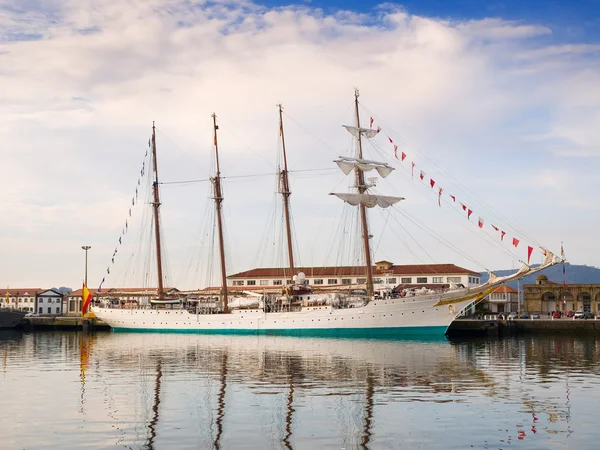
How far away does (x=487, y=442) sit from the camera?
18547mm

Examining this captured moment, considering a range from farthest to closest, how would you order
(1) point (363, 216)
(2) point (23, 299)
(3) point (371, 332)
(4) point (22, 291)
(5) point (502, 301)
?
(4) point (22, 291)
(2) point (23, 299)
(5) point (502, 301)
(1) point (363, 216)
(3) point (371, 332)

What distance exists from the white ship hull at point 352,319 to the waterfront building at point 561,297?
4092 centimetres

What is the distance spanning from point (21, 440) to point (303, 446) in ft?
24.6

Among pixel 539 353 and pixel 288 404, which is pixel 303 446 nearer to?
pixel 288 404

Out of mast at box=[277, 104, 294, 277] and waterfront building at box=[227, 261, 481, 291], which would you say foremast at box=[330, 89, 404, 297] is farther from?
waterfront building at box=[227, 261, 481, 291]

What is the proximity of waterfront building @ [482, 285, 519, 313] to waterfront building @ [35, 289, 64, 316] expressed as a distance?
82.0 meters

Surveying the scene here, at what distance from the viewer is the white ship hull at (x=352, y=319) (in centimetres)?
7231

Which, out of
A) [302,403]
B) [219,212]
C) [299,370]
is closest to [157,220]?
[219,212]

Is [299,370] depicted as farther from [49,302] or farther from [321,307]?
[49,302]

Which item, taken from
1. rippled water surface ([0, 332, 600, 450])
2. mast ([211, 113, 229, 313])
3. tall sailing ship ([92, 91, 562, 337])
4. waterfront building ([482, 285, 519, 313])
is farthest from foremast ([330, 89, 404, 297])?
waterfront building ([482, 285, 519, 313])

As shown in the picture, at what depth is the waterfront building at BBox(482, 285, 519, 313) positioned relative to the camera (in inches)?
4860

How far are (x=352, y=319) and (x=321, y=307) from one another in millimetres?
3794

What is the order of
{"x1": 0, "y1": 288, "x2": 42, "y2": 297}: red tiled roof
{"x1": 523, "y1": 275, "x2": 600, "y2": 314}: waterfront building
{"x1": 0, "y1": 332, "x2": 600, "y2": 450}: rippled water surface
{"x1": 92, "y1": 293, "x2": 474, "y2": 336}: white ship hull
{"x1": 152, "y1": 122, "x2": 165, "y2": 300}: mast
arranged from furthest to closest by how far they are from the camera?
{"x1": 0, "y1": 288, "x2": 42, "y2": 297}: red tiled roof, {"x1": 523, "y1": 275, "x2": 600, "y2": 314}: waterfront building, {"x1": 152, "y1": 122, "x2": 165, "y2": 300}: mast, {"x1": 92, "y1": 293, "x2": 474, "y2": 336}: white ship hull, {"x1": 0, "y1": 332, "x2": 600, "y2": 450}: rippled water surface

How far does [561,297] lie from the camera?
108688 millimetres
